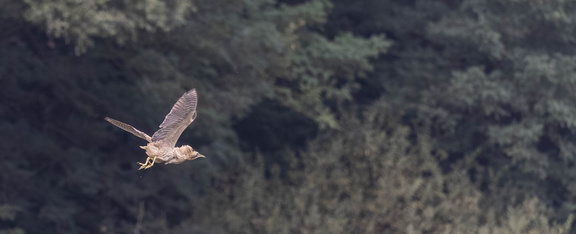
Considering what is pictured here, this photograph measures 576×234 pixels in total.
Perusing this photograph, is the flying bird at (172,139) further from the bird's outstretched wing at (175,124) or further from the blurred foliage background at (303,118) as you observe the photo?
the blurred foliage background at (303,118)

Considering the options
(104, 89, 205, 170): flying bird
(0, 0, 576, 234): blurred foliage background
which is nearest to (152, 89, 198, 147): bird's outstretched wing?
(104, 89, 205, 170): flying bird

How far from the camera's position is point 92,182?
1293cm

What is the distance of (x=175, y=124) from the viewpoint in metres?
6.50

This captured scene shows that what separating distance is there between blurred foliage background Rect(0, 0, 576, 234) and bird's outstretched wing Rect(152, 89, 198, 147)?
15.6 ft

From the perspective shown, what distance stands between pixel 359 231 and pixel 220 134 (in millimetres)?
2741

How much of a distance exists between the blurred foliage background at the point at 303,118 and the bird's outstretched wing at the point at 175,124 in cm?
476

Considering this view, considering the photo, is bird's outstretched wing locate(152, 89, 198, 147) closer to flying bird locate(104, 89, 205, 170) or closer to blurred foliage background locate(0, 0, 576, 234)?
flying bird locate(104, 89, 205, 170)

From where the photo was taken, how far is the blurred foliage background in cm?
1256

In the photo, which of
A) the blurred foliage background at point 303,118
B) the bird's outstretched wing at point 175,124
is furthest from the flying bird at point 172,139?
the blurred foliage background at point 303,118

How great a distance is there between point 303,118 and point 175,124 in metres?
9.57

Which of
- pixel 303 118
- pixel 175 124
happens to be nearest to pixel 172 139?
pixel 175 124

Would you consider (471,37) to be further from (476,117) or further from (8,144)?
(8,144)

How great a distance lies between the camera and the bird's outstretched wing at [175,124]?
21.1 feet

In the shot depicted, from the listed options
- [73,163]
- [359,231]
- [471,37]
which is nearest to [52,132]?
[73,163]
